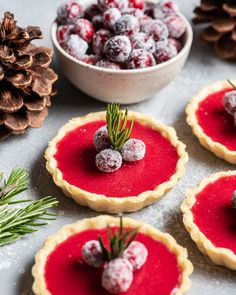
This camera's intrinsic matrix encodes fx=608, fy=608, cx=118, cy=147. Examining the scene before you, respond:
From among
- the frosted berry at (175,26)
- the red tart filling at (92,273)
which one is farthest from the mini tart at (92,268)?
the frosted berry at (175,26)

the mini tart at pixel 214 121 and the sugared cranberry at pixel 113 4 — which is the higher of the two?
the sugared cranberry at pixel 113 4

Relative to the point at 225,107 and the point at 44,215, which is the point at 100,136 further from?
the point at 225,107

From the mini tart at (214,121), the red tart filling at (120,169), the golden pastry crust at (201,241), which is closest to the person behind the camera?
the golden pastry crust at (201,241)

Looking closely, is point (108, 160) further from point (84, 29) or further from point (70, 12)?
point (70, 12)

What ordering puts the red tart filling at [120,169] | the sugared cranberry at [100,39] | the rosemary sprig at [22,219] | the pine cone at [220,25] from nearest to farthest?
the rosemary sprig at [22,219], the red tart filling at [120,169], the sugared cranberry at [100,39], the pine cone at [220,25]

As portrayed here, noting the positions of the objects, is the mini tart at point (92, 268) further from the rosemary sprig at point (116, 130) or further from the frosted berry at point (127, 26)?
the frosted berry at point (127, 26)

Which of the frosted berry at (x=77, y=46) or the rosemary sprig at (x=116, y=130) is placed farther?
the frosted berry at (x=77, y=46)

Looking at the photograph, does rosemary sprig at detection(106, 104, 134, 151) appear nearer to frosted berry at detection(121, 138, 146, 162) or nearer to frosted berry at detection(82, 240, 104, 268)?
frosted berry at detection(121, 138, 146, 162)

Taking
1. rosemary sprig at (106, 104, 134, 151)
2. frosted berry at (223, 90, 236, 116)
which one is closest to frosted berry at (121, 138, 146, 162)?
rosemary sprig at (106, 104, 134, 151)
